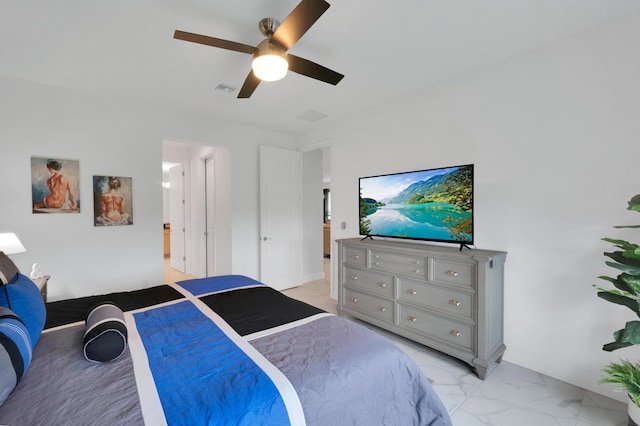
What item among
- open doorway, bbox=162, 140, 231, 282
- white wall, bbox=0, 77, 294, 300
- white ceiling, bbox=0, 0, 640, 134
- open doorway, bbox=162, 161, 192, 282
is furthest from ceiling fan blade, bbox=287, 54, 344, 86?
open doorway, bbox=162, 161, 192, 282

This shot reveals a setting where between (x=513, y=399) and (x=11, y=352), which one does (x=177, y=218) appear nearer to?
(x=11, y=352)

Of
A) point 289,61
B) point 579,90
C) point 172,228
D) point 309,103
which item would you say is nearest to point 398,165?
point 309,103

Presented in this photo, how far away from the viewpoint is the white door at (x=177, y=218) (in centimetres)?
571

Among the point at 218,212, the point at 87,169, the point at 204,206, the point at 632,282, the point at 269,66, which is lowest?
the point at 632,282

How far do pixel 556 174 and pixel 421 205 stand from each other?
3.51 feet

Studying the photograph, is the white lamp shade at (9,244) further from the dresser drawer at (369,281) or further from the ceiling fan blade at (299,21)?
the dresser drawer at (369,281)

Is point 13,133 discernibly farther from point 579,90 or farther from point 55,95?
point 579,90

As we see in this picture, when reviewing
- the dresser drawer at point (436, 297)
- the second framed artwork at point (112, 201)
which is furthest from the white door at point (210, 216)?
the dresser drawer at point (436, 297)

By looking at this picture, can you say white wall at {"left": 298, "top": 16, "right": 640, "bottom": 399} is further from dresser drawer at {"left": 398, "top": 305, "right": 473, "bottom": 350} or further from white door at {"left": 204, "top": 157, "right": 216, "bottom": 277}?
white door at {"left": 204, "top": 157, "right": 216, "bottom": 277}

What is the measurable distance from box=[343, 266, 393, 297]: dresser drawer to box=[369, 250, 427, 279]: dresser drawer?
0.09m

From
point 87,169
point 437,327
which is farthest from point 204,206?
point 437,327

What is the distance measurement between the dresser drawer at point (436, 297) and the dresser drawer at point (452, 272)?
83 millimetres

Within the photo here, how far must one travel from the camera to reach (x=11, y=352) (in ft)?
3.16

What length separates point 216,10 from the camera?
178cm
